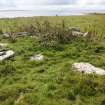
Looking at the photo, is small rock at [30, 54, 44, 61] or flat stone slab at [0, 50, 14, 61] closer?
flat stone slab at [0, 50, 14, 61]

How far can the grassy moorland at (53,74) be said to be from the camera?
282 inches

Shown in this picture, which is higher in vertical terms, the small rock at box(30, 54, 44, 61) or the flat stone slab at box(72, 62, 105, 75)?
the flat stone slab at box(72, 62, 105, 75)

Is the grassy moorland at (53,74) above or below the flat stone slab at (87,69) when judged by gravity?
below

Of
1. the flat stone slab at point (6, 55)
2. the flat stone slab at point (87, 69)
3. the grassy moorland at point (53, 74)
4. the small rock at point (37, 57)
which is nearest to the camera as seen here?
the grassy moorland at point (53, 74)

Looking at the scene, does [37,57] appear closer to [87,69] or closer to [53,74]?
[53,74]

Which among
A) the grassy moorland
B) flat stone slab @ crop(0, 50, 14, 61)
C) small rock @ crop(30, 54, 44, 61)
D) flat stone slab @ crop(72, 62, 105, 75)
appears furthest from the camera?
small rock @ crop(30, 54, 44, 61)

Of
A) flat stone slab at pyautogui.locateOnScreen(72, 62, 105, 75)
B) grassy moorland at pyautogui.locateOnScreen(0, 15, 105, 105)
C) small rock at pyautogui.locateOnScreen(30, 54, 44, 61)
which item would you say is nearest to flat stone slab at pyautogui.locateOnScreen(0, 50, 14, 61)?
grassy moorland at pyautogui.locateOnScreen(0, 15, 105, 105)

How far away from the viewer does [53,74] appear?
359 inches

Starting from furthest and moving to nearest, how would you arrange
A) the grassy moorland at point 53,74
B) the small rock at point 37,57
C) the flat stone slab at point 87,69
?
the small rock at point 37,57, the flat stone slab at point 87,69, the grassy moorland at point 53,74

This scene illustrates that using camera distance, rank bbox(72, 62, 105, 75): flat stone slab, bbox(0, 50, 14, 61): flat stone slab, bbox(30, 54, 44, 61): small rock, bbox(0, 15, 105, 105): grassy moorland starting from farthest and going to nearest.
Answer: bbox(30, 54, 44, 61): small rock, bbox(0, 50, 14, 61): flat stone slab, bbox(72, 62, 105, 75): flat stone slab, bbox(0, 15, 105, 105): grassy moorland

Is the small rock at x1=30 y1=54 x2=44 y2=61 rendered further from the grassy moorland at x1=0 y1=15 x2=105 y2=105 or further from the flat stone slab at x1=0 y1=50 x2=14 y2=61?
the flat stone slab at x1=0 y1=50 x2=14 y2=61

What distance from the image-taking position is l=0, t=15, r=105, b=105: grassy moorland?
7.17m

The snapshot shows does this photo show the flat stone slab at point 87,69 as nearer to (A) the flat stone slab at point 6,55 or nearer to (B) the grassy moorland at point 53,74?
(B) the grassy moorland at point 53,74

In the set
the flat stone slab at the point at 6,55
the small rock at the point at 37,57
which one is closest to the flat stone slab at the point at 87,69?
the small rock at the point at 37,57
